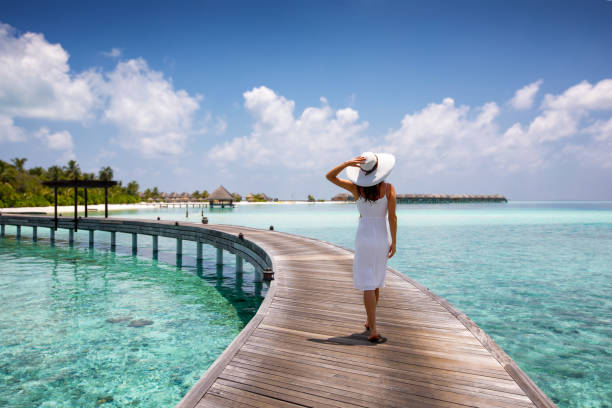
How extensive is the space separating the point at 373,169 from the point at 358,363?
7.21ft

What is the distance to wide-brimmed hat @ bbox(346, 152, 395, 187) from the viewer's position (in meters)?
4.18

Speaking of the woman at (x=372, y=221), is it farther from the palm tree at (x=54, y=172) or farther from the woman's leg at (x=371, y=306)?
the palm tree at (x=54, y=172)

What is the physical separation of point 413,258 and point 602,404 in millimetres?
15421

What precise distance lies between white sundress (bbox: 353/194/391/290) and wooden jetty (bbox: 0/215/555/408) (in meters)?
0.83

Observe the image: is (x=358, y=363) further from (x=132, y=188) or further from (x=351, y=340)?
(x=132, y=188)

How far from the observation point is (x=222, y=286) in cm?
1398

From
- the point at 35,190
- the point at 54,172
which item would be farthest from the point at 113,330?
the point at 54,172

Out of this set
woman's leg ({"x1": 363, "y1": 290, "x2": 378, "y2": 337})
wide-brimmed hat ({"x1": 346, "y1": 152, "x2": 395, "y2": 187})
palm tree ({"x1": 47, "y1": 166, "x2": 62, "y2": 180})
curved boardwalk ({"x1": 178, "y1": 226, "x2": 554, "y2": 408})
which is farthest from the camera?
palm tree ({"x1": 47, "y1": 166, "x2": 62, "y2": 180})

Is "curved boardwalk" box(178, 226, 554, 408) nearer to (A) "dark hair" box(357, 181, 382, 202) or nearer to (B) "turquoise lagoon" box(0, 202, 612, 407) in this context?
(A) "dark hair" box(357, 181, 382, 202)

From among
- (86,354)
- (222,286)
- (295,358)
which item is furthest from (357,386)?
(222,286)

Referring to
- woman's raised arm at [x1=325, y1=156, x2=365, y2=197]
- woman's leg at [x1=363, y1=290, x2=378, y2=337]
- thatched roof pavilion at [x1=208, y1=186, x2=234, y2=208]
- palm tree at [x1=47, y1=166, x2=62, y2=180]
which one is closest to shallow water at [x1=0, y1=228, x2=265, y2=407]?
woman's leg at [x1=363, y1=290, x2=378, y2=337]

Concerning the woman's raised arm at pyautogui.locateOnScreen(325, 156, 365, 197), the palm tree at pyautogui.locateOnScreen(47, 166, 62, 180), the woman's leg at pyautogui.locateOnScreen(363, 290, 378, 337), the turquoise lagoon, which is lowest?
the turquoise lagoon

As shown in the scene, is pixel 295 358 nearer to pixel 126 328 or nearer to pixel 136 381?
pixel 136 381

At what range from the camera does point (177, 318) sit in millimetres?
9953
